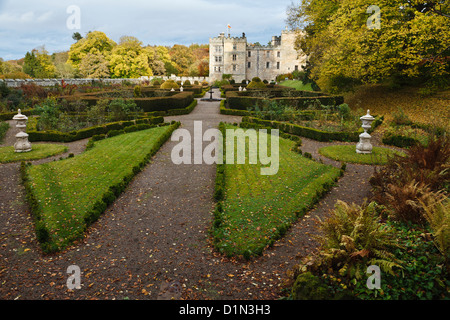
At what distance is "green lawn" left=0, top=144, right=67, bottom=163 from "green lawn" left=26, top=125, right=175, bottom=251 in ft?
4.18

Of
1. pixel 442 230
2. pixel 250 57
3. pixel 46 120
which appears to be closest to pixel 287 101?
pixel 46 120

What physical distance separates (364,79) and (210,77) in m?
40.6

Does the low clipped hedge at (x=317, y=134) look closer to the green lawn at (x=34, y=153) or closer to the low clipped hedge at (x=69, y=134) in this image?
the low clipped hedge at (x=69, y=134)

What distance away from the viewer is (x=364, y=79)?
63.0 ft

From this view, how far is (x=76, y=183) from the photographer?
26.7 ft

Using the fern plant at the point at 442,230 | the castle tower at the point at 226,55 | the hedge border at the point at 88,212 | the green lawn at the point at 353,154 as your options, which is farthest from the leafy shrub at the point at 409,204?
the castle tower at the point at 226,55

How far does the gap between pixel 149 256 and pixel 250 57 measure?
57445mm

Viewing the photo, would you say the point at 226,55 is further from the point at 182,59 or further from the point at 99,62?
the point at 99,62

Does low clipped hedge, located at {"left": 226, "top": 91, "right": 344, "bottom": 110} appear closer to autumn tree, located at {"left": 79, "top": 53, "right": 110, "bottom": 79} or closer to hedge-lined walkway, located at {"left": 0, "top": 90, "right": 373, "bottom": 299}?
hedge-lined walkway, located at {"left": 0, "top": 90, "right": 373, "bottom": 299}

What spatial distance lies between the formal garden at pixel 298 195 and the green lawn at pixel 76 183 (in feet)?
0.09

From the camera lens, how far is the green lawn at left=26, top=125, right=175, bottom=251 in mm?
5941

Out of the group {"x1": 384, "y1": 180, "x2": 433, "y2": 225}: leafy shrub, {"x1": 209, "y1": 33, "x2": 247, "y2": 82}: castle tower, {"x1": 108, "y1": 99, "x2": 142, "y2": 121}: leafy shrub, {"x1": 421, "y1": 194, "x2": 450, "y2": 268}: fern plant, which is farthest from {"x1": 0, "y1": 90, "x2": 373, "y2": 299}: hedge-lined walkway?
{"x1": 209, "y1": 33, "x2": 247, "y2": 82}: castle tower

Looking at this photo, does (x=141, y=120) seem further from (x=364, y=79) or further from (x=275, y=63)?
(x=275, y=63)

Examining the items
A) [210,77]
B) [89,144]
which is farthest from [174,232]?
Answer: [210,77]
